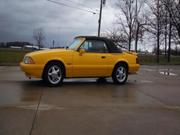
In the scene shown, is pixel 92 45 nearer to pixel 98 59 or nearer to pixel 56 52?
pixel 98 59

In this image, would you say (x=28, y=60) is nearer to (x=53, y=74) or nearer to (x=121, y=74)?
(x=53, y=74)

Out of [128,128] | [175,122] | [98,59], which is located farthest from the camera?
[98,59]

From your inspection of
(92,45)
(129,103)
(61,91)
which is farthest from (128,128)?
(92,45)

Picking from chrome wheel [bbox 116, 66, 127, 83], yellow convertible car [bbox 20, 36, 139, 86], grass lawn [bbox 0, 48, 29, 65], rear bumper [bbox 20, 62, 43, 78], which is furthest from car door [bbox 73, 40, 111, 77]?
grass lawn [bbox 0, 48, 29, 65]

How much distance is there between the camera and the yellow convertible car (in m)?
11.0

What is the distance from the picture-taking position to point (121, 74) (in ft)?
41.3

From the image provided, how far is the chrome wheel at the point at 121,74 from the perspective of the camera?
41.2 feet

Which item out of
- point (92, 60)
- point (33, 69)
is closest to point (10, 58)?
point (92, 60)

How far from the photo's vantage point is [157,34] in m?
43.6

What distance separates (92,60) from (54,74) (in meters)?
1.39

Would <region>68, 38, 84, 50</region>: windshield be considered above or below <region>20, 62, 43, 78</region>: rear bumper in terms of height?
above

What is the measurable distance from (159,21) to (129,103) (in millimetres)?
35457

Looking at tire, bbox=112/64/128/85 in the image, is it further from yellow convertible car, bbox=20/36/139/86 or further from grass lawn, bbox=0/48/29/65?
grass lawn, bbox=0/48/29/65

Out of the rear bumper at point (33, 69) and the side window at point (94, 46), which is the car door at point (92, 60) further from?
the rear bumper at point (33, 69)
